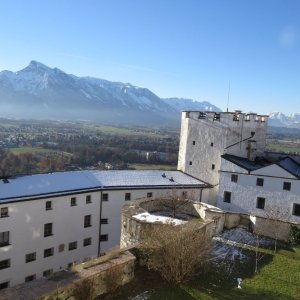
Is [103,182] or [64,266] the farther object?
[103,182]

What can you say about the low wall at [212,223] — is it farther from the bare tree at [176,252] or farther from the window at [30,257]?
the window at [30,257]

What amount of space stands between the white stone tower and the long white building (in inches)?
73.2

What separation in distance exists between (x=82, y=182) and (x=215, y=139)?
1417 cm

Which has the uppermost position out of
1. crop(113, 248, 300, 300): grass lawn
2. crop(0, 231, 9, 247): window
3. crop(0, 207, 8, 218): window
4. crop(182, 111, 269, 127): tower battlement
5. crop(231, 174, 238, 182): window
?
crop(182, 111, 269, 127): tower battlement

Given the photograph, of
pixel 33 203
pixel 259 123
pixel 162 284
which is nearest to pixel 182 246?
pixel 162 284

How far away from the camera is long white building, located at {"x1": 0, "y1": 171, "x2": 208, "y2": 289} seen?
2964 cm

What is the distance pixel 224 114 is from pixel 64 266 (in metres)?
20.9

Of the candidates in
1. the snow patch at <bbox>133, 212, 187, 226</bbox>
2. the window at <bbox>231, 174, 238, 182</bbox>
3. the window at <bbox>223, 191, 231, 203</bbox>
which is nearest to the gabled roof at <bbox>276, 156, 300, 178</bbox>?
the window at <bbox>231, 174, 238, 182</bbox>

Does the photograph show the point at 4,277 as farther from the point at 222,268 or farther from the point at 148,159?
the point at 148,159

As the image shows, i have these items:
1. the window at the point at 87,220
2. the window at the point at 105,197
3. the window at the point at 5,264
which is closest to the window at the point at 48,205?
the window at the point at 87,220

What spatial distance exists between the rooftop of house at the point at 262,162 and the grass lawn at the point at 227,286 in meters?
15.1

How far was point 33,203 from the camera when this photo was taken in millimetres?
30547

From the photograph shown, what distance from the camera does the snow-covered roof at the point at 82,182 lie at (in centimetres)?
3067

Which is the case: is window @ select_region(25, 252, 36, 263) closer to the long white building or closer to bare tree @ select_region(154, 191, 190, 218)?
the long white building
